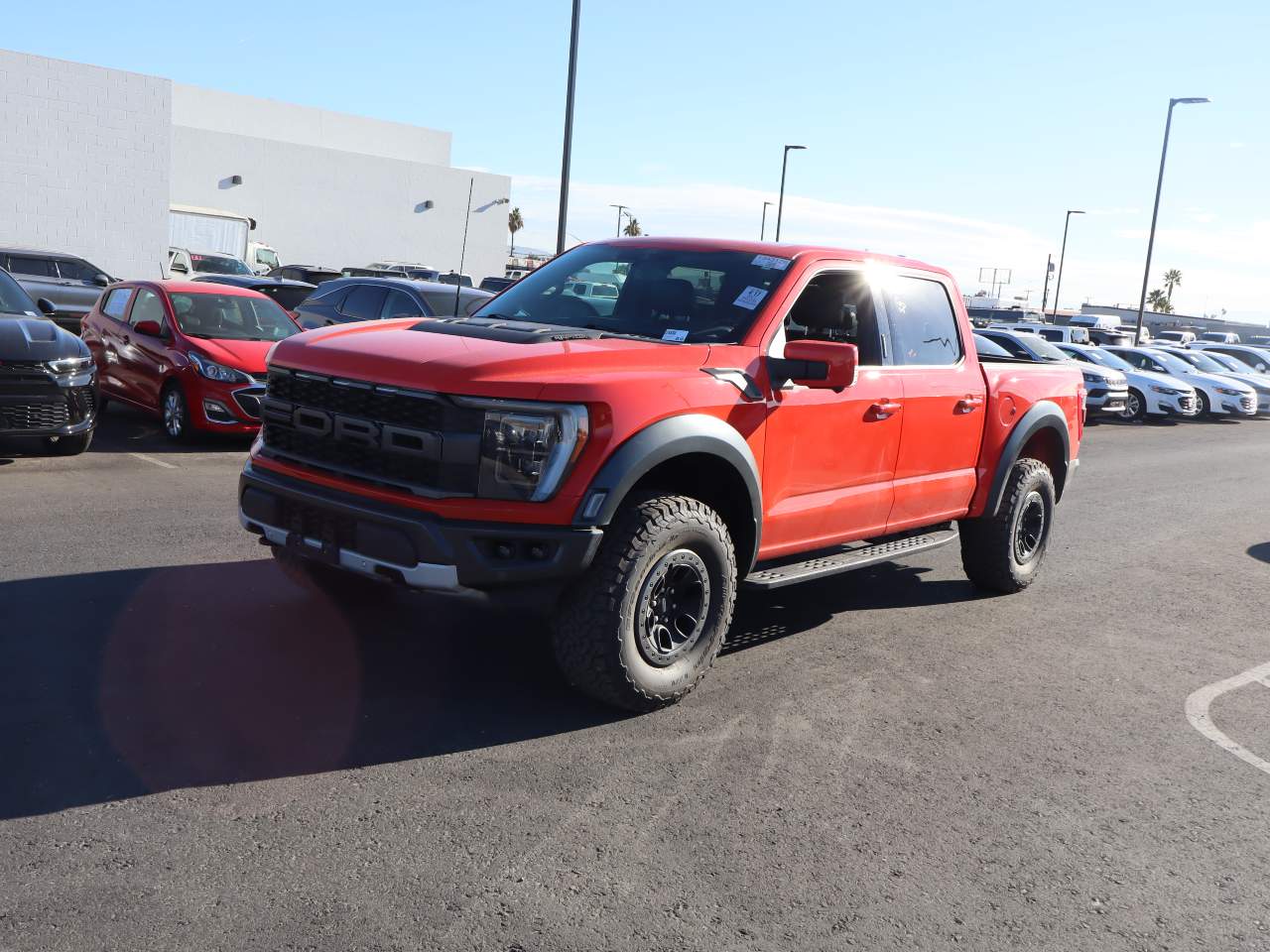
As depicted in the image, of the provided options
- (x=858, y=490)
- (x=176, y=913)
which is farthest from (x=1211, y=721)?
(x=176, y=913)

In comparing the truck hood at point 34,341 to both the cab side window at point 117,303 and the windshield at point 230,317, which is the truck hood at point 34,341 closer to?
the windshield at point 230,317

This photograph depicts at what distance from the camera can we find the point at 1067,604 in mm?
7285

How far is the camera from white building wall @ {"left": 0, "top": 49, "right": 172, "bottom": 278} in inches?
979

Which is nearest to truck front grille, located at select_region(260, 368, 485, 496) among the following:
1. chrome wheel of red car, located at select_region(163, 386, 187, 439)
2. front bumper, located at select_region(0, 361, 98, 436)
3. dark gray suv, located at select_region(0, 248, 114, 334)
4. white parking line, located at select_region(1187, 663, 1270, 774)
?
white parking line, located at select_region(1187, 663, 1270, 774)

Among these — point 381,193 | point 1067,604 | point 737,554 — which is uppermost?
point 381,193

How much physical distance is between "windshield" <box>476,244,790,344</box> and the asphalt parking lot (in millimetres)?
1548

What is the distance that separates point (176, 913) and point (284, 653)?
2084 mm

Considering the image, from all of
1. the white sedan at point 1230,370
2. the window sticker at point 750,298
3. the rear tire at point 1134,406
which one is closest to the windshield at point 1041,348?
the rear tire at point 1134,406

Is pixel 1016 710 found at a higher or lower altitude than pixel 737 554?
lower

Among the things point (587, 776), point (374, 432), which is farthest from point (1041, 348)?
point (587, 776)

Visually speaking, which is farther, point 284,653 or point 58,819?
point 284,653

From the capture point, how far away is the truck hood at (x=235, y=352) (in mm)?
11055

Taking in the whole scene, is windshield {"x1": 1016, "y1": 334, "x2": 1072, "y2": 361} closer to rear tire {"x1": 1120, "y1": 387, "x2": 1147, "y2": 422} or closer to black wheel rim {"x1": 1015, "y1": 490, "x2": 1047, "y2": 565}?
rear tire {"x1": 1120, "y1": 387, "x2": 1147, "y2": 422}

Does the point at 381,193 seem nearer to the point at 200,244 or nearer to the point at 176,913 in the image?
the point at 200,244
